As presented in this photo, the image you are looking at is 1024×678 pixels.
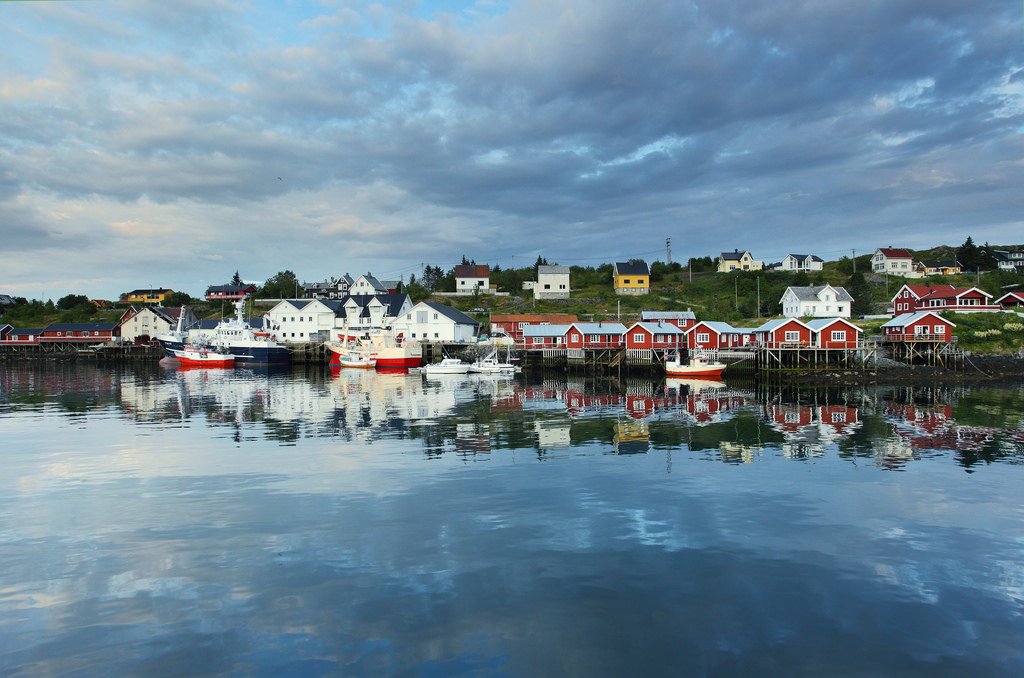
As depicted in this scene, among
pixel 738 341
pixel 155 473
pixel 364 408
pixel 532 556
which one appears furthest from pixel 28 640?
pixel 738 341

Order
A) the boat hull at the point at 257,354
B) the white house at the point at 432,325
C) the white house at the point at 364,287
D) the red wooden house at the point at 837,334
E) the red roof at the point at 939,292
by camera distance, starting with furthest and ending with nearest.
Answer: the white house at the point at 364,287 → the white house at the point at 432,325 → the boat hull at the point at 257,354 → the red roof at the point at 939,292 → the red wooden house at the point at 837,334

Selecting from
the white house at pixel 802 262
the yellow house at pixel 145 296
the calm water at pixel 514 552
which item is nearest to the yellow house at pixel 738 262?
the white house at pixel 802 262

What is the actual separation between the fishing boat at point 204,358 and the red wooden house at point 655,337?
4480 cm

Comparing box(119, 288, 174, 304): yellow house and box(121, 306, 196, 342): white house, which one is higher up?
box(119, 288, 174, 304): yellow house

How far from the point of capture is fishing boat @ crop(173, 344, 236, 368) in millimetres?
69875

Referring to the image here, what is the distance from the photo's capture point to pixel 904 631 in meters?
9.52

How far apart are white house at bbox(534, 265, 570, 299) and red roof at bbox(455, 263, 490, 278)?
415 inches

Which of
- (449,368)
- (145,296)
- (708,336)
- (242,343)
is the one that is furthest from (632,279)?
(145,296)

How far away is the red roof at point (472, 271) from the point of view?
100812 millimetres

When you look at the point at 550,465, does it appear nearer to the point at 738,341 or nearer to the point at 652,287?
the point at 738,341

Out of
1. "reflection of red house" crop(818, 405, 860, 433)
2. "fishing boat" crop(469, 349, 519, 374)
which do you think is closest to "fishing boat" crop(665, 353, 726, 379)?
"fishing boat" crop(469, 349, 519, 374)

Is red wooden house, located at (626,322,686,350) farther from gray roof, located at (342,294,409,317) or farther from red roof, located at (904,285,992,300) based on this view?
gray roof, located at (342,294,409,317)

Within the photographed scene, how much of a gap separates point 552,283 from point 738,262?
36.6 m

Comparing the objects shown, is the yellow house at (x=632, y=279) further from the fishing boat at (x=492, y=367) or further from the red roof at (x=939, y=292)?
the fishing boat at (x=492, y=367)
